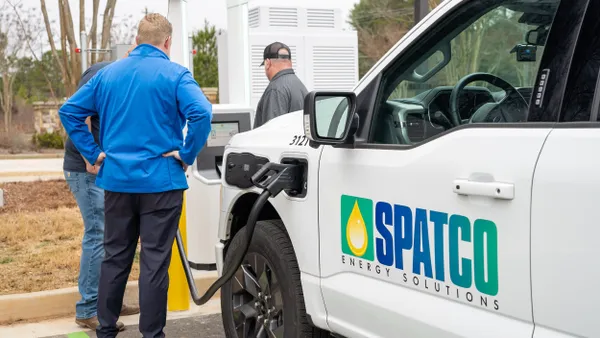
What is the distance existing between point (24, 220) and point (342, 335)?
6.69 metres

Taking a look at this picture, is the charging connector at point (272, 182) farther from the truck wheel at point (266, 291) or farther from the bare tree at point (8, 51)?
the bare tree at point (8, 51)

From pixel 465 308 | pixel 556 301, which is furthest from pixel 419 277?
pixel 556 301

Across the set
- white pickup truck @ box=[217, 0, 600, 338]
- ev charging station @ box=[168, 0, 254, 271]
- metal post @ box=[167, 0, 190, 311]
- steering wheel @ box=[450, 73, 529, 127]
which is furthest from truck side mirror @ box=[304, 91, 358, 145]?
ev charging station @ box=[168, 0, 254, 271]

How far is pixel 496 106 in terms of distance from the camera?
3.27m

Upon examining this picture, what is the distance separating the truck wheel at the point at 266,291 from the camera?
158 inches

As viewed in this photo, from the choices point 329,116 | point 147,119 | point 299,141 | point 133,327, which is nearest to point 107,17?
point 133,327

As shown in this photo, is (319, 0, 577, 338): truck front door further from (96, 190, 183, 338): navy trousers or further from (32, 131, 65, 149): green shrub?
(32, 131, 65, 149): green shrub

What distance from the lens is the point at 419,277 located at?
317 centimetres

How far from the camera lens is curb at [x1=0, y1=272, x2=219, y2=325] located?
19.1 ft

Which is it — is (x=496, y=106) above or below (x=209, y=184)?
above

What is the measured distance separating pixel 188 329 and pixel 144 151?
170 cm

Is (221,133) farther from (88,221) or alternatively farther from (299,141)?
(299,141)

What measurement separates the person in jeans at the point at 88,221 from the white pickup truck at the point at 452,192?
155cm

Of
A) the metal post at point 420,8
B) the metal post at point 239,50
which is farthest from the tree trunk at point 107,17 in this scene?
the metal post at point 420,8
